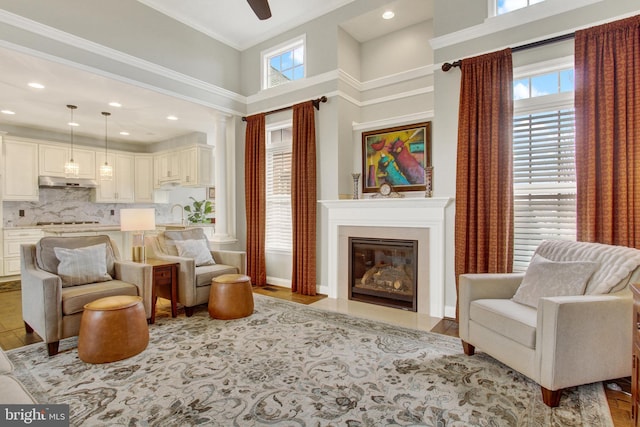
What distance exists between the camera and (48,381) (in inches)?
84.5

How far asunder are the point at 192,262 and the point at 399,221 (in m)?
2.33

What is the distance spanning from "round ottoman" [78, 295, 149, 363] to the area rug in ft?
0.27

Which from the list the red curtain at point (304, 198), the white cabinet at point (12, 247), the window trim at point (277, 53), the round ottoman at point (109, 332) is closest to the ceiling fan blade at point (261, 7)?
the red curtain at point (304, 198)

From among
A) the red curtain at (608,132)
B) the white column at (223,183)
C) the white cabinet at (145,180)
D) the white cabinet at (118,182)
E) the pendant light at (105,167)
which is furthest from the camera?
the white cabinet at (145,180)

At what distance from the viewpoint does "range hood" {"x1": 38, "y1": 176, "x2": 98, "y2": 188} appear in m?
6.11

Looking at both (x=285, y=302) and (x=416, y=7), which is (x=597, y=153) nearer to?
(x=416, y=7)

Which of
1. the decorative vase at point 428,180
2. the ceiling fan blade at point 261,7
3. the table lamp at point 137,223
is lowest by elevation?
the table lamp at point 137,223

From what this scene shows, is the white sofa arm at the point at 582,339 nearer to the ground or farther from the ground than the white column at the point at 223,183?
nearer to the ground

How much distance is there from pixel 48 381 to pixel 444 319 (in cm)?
332

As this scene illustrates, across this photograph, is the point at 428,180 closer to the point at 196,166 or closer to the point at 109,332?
the point at 109,332

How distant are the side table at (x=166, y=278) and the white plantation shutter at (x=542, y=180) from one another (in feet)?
11.3

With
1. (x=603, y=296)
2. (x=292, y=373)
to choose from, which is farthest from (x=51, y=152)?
(x=603, y=296)

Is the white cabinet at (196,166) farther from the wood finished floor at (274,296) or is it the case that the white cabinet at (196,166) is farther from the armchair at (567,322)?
the armchair at (567,322)

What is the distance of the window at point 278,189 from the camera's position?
494 centimetres
